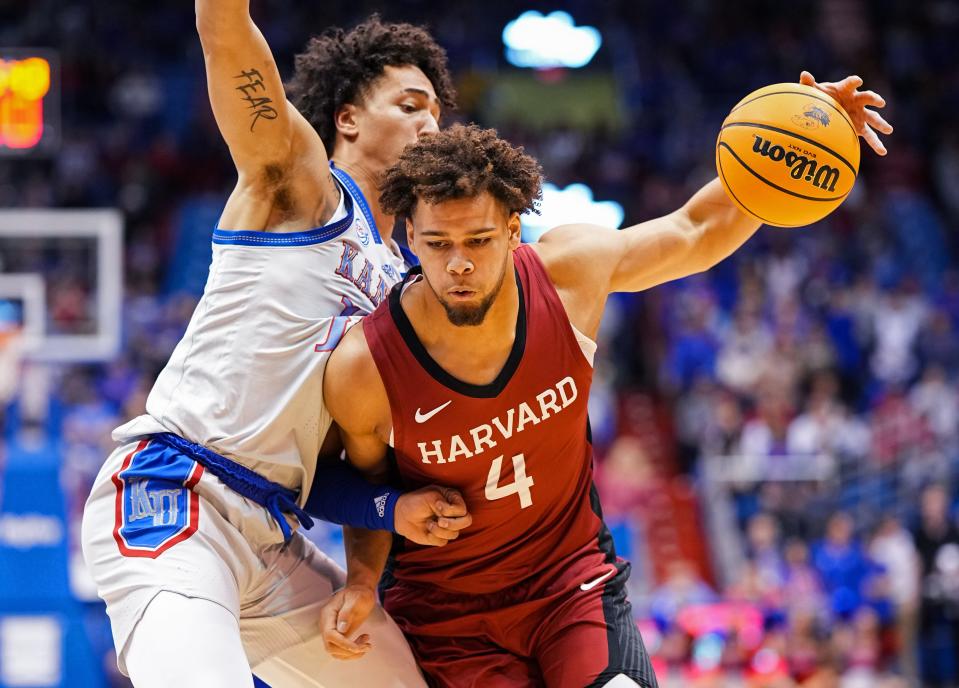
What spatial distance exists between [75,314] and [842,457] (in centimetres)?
802

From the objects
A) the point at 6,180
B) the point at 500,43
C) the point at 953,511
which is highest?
the point at 500,43

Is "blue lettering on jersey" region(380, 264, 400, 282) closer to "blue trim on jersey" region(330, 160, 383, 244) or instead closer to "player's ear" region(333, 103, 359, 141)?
"blue trim on jersey" region(330, 160, 383, 244)

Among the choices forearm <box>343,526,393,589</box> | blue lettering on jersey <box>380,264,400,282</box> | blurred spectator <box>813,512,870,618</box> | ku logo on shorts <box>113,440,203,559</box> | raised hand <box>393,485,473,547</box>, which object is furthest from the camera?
blurred spectator <box>813,512,870,618</box>

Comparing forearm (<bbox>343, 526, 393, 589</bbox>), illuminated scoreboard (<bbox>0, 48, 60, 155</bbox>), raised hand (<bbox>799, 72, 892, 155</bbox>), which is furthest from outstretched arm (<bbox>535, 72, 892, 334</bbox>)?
illuminated scoreboard (<bbox>0, 48, 60, 155</bbox>)

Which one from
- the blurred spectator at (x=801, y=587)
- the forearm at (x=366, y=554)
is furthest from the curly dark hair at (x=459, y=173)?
the blurred spectator at (x=801, y=587)

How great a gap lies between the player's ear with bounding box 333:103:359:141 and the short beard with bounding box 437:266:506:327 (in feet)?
3.28

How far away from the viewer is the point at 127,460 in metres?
3.83

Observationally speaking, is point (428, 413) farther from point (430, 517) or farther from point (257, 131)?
point (257, 131)

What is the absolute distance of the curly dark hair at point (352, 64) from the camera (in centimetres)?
457

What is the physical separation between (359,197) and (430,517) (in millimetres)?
1107

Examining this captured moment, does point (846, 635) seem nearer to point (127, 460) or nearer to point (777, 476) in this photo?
point (777, 476)

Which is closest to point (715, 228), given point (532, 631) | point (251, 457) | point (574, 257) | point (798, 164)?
point (798, 164)

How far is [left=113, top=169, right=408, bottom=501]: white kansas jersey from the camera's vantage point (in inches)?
149

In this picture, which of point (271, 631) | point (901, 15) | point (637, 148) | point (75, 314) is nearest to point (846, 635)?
point (75, 314)
